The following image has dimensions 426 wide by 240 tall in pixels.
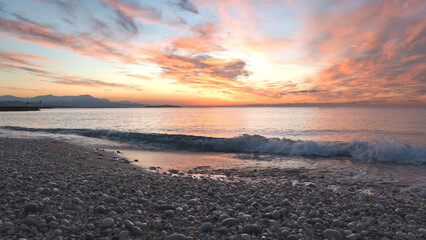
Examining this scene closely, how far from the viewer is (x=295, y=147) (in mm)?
15867

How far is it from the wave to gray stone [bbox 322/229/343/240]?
11.0 meters

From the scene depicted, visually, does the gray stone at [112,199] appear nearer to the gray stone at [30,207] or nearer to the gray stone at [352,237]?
the gray stone at [30,207]

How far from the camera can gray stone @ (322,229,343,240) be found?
3.94 meters

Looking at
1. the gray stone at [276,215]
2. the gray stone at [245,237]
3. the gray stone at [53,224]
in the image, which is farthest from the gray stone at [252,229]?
the gray stone at [53,224]

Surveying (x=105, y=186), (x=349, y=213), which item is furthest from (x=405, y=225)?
(x=105, y=186)

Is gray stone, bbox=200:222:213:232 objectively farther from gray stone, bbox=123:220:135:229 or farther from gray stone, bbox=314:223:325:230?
gray stone, bbox=314:223:325:230

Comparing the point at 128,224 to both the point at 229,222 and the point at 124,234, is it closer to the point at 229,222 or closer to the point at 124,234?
the point at 124,234

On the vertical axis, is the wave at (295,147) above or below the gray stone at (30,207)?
below

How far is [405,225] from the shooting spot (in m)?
4.61

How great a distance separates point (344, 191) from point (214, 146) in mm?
12137

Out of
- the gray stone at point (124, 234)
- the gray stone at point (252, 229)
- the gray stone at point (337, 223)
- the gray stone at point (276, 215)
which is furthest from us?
the gray stone at point (276, 215)

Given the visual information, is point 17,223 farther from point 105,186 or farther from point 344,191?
point 344,191

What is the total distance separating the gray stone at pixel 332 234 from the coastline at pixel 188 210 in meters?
0.02

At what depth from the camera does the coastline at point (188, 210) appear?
12.6ft
